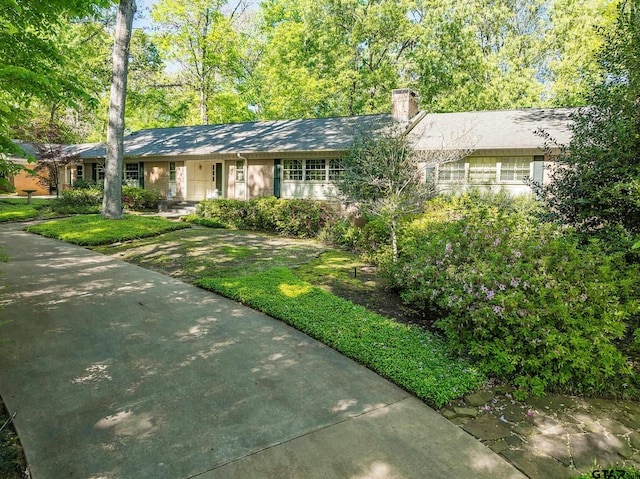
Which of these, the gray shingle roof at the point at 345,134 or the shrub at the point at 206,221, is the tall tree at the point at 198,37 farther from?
the shrub at the point at 206,221

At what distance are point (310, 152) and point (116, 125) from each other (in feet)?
24.0

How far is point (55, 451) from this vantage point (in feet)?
8.71

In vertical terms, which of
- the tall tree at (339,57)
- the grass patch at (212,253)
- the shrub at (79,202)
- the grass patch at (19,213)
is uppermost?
the tall tree at (339,57)

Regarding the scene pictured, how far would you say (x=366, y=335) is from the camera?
479 cm

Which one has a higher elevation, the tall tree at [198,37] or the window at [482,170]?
the tall tree at [198,37]

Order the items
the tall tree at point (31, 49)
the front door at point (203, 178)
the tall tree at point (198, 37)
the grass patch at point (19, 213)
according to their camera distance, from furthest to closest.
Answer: the tall tree at point (198, 37)
the front door at point (203, 178)
the grass patch at point (19, 213)
the tall tree at point (31, 49)

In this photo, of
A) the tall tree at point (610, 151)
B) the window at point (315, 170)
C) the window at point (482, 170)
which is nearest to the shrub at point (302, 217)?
the window at point (315, 170)

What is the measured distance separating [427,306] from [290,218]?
320 inches

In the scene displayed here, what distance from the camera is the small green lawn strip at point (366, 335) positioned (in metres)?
3.78

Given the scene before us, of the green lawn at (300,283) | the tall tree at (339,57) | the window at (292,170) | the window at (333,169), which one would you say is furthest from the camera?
the tall tree at (339,57)

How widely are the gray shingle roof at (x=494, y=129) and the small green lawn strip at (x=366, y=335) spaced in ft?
29.9

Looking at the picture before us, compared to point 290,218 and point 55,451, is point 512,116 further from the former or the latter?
point 55,451

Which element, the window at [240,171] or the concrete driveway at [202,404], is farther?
the window at [240,171]

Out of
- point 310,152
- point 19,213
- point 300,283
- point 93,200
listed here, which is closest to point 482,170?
point 310,152
